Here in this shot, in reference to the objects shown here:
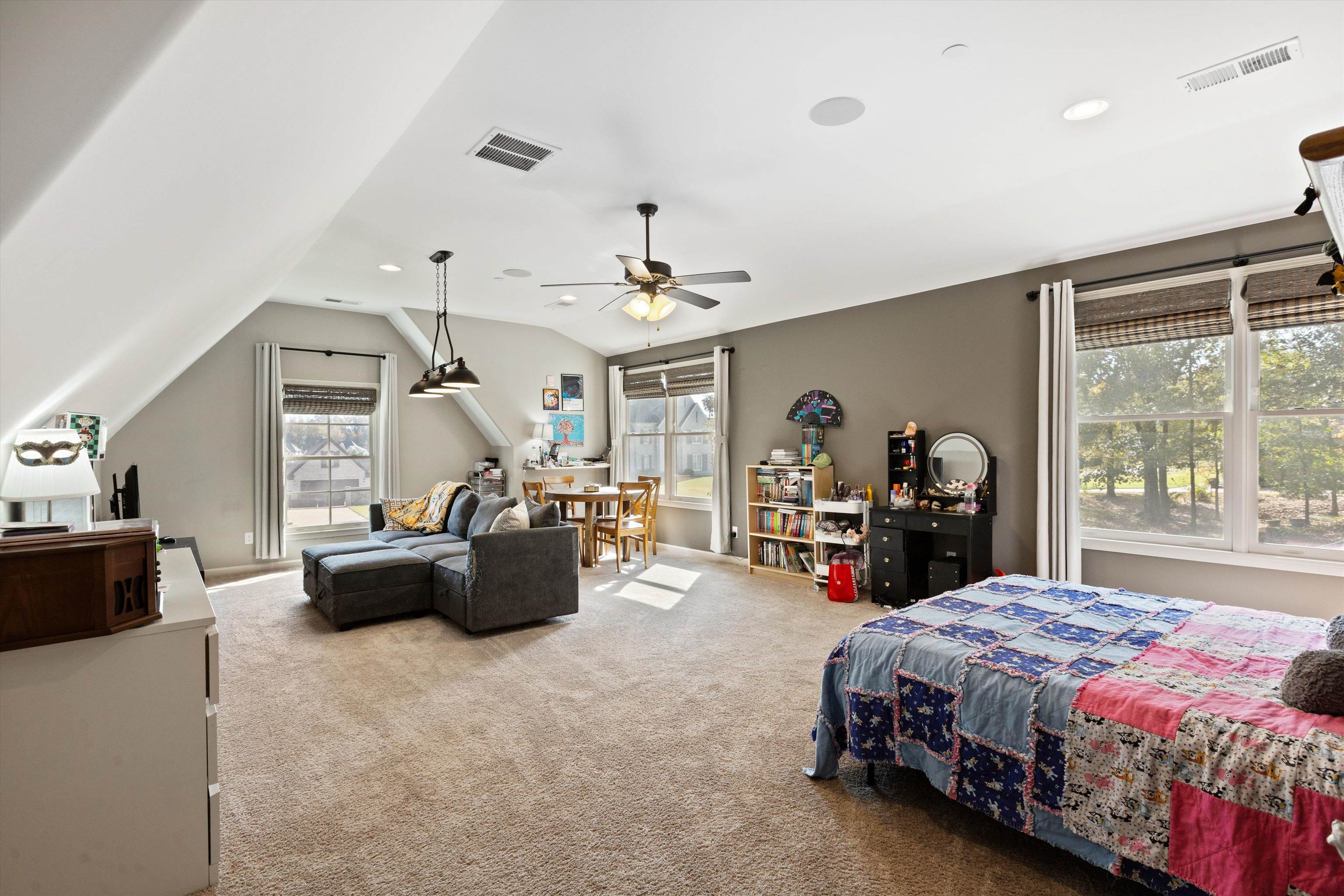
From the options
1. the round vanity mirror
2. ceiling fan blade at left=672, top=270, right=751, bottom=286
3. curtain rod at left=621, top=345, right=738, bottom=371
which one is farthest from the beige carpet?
curtain rod at left=621, top=345, right=738, bottom=371

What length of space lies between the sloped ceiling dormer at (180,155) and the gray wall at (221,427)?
365 cm

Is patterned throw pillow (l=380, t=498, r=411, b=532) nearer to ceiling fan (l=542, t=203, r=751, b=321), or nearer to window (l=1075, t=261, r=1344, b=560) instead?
ceiling fan (l=542, t=203, r=751, b=321)

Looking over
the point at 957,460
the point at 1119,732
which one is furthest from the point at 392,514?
the point at 1119,732

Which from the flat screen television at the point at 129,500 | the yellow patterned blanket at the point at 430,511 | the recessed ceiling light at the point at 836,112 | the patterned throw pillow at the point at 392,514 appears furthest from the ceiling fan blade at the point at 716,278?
the flat screen television at the point at 129,500

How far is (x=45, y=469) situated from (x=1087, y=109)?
4.72m

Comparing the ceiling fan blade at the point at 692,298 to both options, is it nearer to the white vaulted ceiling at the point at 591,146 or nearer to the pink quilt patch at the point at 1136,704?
the white vaulted ceiling at the point at 591,146

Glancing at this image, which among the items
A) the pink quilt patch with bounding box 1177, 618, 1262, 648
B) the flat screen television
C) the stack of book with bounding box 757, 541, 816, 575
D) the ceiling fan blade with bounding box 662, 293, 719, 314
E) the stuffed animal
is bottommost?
the stack of book with bounding box 757, 541, 816, 575

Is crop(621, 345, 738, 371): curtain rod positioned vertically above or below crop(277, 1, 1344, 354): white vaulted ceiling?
below

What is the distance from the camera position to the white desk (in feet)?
5.54

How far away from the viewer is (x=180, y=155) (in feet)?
4.40

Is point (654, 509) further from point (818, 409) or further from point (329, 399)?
point (329, 399)

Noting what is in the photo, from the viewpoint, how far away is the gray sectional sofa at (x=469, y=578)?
4332 mm

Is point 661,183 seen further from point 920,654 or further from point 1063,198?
point 920,654

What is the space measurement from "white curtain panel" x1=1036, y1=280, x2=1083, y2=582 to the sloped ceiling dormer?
158 inches
